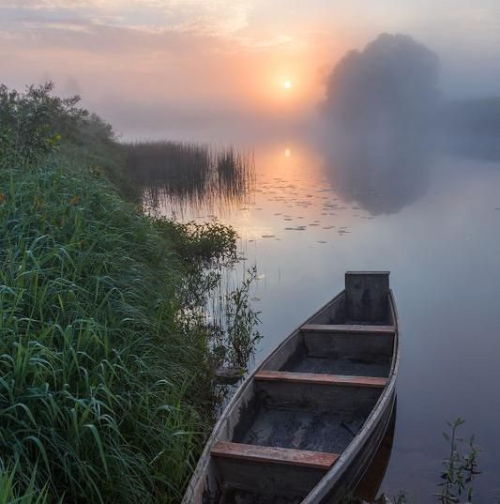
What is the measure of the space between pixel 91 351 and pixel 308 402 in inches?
74.4

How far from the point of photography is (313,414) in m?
4.45

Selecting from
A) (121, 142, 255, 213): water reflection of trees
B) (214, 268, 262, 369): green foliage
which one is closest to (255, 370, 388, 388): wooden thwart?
(214, 268, 262, 369): green foliage

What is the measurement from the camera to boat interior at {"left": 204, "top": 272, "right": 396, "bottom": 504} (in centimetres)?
335

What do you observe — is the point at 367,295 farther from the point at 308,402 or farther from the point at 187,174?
the point at 187,174

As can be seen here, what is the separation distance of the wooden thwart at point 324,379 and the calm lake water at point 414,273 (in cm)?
72

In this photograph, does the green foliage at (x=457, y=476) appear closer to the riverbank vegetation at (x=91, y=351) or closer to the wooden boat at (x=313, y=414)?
the wooden boat at (x=313, y=414)

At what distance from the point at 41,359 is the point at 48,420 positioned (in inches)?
13.6

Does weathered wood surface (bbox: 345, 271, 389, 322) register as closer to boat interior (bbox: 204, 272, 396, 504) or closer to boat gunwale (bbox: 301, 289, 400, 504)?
boat interior (bbox: 204, 272, 396, 504)

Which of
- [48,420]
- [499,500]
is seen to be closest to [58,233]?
[48,420]

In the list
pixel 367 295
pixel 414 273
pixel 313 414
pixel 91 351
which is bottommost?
pixel 313 414

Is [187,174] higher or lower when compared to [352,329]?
higher

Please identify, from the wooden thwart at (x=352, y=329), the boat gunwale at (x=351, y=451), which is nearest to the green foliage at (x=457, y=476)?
the boat gunwale at (x=351, y=451)

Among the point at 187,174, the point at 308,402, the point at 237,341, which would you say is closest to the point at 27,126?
the point at 237,341

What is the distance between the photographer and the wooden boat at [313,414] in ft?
10.8
